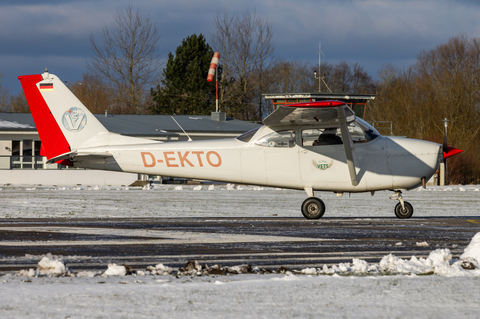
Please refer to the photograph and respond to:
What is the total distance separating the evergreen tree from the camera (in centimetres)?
4991

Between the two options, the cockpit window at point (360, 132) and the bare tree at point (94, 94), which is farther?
the bare tree at point (94, 94)

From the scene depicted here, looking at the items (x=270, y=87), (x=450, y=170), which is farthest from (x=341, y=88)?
(x=450, y=170)

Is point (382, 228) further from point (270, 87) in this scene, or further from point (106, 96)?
point (106, 96)

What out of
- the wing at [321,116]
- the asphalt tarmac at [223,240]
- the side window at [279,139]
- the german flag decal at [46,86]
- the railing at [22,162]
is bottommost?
the asphalt tarmac at [223,240]

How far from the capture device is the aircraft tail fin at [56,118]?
12617 millimetres

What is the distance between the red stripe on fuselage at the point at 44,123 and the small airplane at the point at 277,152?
0.02 metres

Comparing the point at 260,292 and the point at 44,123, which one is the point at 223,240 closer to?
the point at 260,292

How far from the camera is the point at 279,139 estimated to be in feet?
39.1

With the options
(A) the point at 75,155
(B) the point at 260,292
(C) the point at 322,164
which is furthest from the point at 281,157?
(B) the point at 260,292

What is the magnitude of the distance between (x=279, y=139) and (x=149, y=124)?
25956 mm

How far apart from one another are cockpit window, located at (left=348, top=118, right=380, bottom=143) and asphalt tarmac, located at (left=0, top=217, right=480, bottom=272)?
70.2 inches

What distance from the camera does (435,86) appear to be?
153ft

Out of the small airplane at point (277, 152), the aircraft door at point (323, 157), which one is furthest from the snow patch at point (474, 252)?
the aircraft door at point (323, 157)

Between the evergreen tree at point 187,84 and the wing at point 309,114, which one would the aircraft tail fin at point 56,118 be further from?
the evergreen tree at point 187,84
